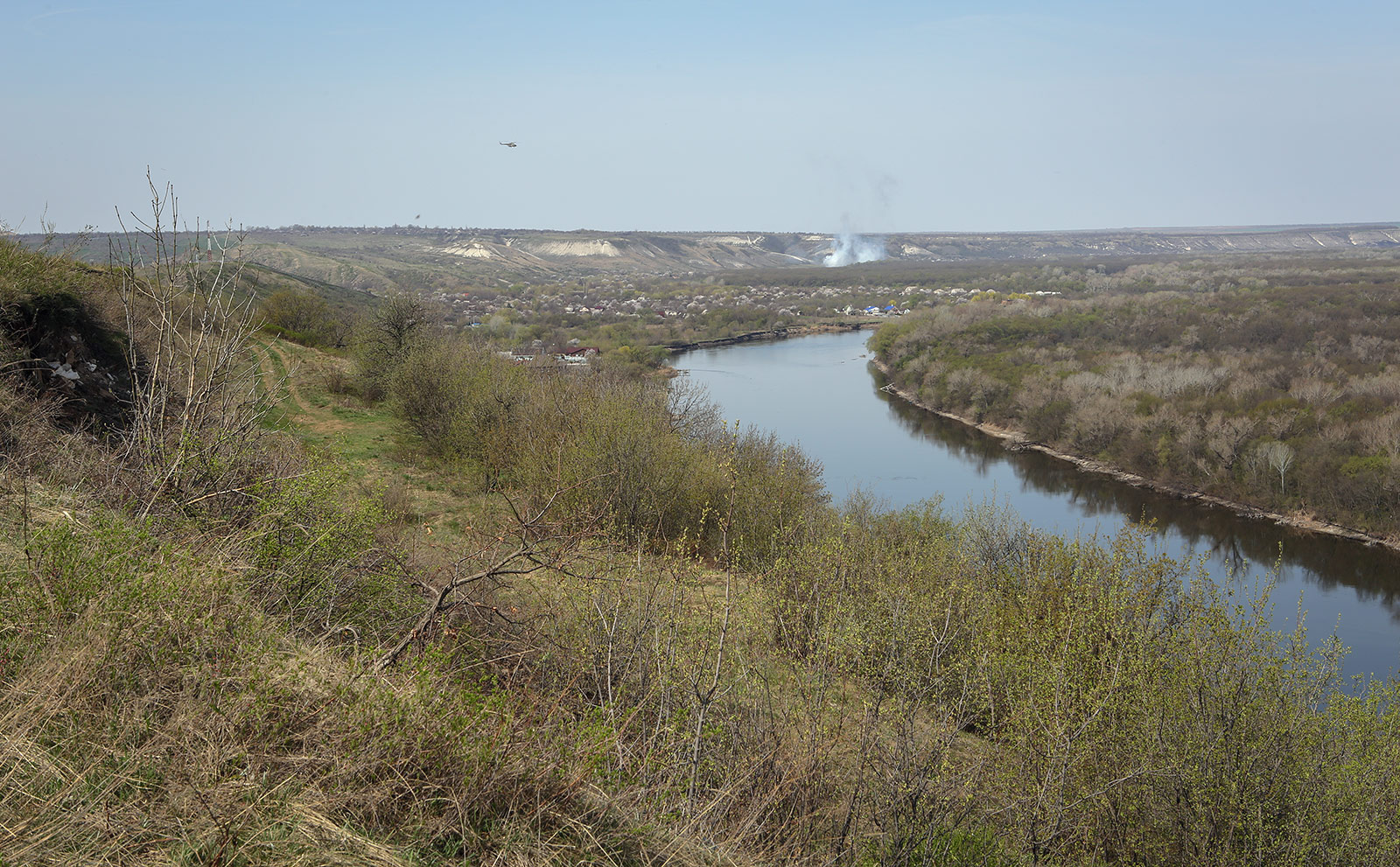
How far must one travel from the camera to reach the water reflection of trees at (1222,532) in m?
22.0

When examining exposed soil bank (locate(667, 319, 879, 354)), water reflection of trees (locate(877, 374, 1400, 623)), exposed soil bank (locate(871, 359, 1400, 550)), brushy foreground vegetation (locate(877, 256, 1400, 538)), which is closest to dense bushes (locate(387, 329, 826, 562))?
water reflection of trees (locate(877, 374, 1400, 623))

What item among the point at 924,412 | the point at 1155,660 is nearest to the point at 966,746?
the point at 1155,660

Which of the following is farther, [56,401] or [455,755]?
[56,401]

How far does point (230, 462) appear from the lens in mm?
5656

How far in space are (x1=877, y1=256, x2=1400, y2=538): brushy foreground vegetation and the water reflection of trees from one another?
1461mm

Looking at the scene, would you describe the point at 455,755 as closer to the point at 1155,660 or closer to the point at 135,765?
the point at 135,765

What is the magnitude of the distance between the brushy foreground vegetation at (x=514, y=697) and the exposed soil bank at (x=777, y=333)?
53.0 m

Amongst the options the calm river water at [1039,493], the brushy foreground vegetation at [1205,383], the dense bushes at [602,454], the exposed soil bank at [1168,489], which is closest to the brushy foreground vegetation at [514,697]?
the dense bushes at [602,454]

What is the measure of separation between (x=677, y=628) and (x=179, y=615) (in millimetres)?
3276

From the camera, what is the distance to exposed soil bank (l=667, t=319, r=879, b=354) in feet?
216

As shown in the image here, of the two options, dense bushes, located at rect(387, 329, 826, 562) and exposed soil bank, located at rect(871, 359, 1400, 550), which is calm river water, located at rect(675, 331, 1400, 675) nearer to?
exposed soil bank, located at rect(871, 359, 1400, 550)

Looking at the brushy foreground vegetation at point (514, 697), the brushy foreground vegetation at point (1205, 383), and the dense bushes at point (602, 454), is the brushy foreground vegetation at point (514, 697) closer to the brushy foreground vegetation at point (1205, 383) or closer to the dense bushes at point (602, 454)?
the dense bushes at point (602, 454)

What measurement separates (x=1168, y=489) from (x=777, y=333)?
1887 inches

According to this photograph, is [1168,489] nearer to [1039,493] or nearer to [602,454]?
[1039,493]
